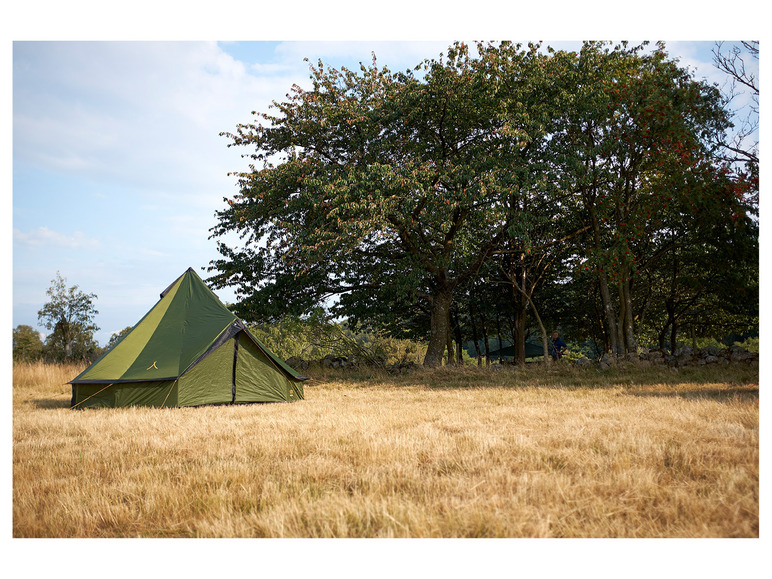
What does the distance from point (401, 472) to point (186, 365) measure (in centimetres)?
615

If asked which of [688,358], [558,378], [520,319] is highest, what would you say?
[520,319]

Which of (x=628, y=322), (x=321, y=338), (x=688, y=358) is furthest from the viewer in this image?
(x=321, y=338)

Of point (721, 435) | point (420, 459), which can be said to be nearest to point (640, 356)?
point (721, 435)

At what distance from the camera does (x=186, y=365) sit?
8766mm

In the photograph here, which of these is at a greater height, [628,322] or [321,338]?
[628,322]

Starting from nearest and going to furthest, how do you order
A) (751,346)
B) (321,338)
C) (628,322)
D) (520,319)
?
1. (628,322)
2. (751,346)
3. (321,338)
4. (520,319)

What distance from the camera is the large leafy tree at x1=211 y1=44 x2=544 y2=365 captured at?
12.9 meters

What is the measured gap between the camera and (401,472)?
3932 mm

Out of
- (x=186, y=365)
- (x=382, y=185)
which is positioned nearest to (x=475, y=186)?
(x=382, y=185)

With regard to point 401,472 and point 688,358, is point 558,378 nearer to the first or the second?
point 688,358

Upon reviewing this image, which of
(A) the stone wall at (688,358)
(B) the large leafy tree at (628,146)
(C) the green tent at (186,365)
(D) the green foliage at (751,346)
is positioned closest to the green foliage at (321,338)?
(C) the green tent at (186,365)

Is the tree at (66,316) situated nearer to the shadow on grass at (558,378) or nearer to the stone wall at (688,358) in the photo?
A: the shadow on grass at (558,378)

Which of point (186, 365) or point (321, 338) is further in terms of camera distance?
point (321, 338)

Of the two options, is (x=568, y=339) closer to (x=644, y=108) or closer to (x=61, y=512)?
(x=644, y=108)
